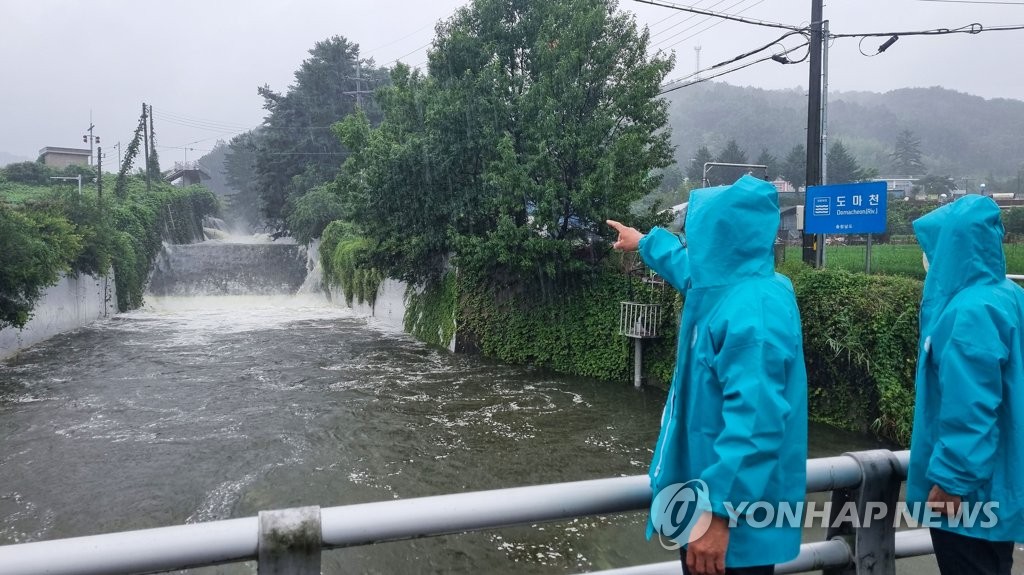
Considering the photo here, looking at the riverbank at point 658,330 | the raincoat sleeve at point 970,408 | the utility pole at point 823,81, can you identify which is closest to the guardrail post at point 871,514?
the raincoat sleeve at point 970,408

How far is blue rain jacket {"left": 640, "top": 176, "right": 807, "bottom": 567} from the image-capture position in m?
1.81

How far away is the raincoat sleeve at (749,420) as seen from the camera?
180 cm

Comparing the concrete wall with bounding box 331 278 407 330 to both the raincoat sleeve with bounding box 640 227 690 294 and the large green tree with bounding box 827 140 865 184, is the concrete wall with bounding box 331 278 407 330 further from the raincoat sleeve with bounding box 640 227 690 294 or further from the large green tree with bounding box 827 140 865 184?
the large green tree with bounding box 827 140 865 184

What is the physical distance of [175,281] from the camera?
33.9m

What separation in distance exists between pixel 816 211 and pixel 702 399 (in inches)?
439

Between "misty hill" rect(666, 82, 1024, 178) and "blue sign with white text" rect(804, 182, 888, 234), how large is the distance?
256ft

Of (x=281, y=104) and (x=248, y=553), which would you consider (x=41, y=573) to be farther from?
(x=281, y=104)

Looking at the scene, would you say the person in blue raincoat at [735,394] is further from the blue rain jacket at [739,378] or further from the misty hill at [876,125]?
the misty hill at [876,125]

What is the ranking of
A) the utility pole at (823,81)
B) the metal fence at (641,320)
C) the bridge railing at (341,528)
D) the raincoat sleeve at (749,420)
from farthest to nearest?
the metal fence at (641,320) < the utility pole at (823,81) < the raincoat sleeve at (749,420) < the bridge railing at (341,528)

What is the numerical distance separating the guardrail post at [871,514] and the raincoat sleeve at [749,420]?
19.9 inches

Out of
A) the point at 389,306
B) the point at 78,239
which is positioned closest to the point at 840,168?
the point at 389,306

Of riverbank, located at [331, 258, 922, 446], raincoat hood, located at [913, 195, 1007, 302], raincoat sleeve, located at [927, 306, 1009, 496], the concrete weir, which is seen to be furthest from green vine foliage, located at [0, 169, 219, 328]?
raincoat sleeve, located at [927, 306, 1009, 496]

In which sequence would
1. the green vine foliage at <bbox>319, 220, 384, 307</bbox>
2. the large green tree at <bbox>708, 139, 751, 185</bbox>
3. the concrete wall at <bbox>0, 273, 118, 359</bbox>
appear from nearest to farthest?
the concrete wall at <bbox>0, 273, 118, 359</bbox> → the green vine foliage at <bbox>319, 220, 384, 307</bbox> → the large green tree at <bbox>708, 139, 751, 185</bbox>

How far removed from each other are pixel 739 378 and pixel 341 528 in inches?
41.6
